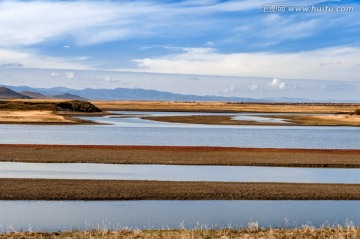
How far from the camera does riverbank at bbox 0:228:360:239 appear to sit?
16.7 m

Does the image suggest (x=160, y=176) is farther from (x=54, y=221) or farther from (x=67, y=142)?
(x=67, y=142)

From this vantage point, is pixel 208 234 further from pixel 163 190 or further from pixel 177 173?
pixel 177 173

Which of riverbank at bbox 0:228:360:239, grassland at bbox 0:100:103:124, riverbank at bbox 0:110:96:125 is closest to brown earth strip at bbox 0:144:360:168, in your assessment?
riverbank at bbox 0:228:360:239

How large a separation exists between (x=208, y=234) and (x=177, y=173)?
16062 mm

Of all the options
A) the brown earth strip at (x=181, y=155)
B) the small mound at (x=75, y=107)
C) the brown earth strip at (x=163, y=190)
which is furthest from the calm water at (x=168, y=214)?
the small mound at (x=75, y=107)

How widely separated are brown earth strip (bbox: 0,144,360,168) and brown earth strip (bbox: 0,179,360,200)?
1018cm

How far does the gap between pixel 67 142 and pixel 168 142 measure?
34.7 feet

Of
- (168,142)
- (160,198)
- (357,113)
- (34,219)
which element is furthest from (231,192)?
(357,113)

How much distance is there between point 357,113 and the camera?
111m

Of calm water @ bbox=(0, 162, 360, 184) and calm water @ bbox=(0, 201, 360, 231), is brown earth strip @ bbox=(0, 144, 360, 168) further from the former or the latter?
calm water @ bbox=(0, 201, 360, 231)

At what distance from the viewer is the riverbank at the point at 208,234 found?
16688mm

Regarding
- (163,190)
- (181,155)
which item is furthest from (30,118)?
(163,190)

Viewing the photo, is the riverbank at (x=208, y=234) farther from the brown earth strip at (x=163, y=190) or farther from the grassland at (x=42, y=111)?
the grassland at (x=42, y=111)

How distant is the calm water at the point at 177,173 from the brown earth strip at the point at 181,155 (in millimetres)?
1887
